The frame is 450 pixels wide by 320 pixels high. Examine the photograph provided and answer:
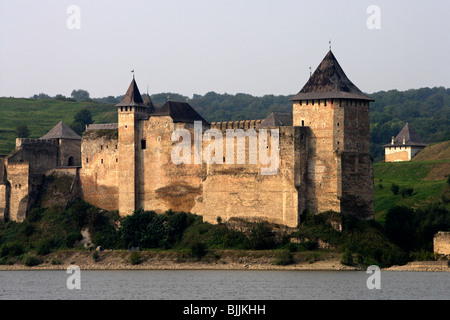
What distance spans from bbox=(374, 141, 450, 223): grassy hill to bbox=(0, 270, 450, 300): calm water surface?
490 inches

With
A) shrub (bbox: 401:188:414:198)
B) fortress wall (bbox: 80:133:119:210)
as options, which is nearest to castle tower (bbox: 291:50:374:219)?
shrub (bbox: 401:188:414:198)

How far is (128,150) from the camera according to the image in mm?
55156

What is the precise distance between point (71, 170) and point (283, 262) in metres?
17.1

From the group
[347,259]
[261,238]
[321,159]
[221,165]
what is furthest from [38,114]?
[347,259]

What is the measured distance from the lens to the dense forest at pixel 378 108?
4016 inches

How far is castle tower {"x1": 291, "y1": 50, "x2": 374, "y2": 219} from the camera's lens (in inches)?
1912

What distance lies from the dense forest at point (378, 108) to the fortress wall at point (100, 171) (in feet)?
94.3

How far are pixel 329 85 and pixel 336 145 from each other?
10.5ft

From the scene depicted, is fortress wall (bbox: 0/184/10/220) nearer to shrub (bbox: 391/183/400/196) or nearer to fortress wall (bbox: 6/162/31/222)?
fortress wall (bbox: 6/162/31/222)

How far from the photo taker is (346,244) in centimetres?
4712

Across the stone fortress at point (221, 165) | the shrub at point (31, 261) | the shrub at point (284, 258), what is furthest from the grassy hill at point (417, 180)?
the shrub at point (31, 261)

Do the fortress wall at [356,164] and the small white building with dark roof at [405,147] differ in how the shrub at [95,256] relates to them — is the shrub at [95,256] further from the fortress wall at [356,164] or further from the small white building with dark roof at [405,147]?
the small white building with dark roof at [405,147]

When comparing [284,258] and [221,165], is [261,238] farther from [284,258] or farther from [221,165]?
[221,165]

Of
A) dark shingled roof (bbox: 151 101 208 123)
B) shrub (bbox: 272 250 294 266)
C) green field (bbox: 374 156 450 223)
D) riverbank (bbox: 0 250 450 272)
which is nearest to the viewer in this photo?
riverbank (bbox: 0 250 450 272)
